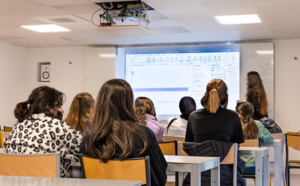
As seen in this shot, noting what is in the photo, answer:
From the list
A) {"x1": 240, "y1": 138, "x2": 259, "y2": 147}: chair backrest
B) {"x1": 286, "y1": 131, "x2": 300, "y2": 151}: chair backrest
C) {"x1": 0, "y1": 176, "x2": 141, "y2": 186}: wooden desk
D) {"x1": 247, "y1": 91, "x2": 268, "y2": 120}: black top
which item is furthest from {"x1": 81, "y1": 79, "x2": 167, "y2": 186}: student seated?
{"x1": 247, "y1": 91, "x2": 268, "y2": 120}: black top

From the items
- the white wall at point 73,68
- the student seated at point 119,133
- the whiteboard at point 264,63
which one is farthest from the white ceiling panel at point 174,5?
the white wall at point 73,68

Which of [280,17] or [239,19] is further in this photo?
[239,19]

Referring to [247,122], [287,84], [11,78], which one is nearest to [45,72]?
[11,78]

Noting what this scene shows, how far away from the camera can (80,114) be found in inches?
159

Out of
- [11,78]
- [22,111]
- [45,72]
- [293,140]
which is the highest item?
[45,72]

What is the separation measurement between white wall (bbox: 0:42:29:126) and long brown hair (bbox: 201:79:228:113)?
6.84 m

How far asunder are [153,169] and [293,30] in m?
6.43

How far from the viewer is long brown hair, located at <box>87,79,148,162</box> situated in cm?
232

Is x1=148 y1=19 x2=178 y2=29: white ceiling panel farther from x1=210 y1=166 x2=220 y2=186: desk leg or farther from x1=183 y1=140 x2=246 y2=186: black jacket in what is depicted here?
x1=210 y1=166 x2=220 y2=186: desk leg

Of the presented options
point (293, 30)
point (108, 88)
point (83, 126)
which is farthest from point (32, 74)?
point (108, 88)

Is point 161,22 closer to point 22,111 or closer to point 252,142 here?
point 252,142

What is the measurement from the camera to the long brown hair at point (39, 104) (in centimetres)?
303

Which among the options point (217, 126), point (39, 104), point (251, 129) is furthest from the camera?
point (251, 129)

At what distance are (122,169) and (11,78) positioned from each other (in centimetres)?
848
